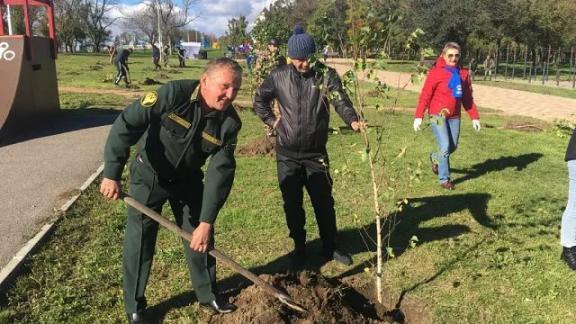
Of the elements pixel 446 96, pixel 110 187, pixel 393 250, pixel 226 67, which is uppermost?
pixel 226 67

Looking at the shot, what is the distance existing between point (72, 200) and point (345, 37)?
3927mm

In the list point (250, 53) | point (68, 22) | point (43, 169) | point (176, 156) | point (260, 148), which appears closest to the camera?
point (176, 156)

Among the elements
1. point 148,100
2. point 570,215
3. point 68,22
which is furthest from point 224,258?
point 68,22

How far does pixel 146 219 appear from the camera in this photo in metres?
3.39

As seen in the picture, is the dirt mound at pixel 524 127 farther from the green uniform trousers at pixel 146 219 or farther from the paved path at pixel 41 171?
the green uniform trousers at pixel 146 219

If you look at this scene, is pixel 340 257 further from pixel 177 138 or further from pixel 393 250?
pixel 177 138

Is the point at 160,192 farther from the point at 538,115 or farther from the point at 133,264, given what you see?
the point at 538,115

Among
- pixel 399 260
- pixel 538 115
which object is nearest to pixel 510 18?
pixel 538 115

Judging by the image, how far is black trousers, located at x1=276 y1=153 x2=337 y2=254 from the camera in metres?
4.32

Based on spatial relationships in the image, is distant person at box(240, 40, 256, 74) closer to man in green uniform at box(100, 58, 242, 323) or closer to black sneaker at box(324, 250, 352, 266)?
black sneaker at box(324, 250, 352, 266)

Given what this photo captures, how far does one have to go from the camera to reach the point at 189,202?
3529mm

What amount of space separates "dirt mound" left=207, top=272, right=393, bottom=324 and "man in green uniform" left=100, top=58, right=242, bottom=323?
529 mm

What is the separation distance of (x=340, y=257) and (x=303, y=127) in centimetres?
121

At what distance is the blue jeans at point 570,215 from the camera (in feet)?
14.0
